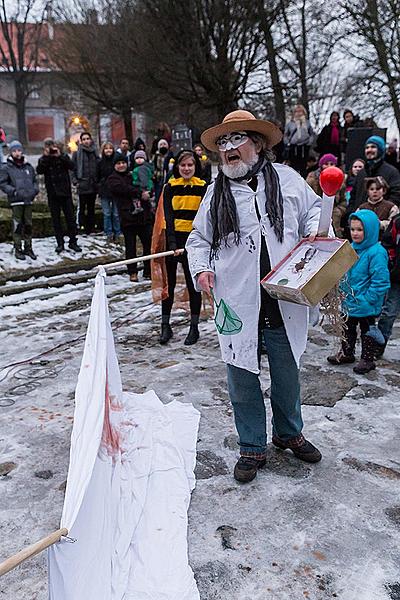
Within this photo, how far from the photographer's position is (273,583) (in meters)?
2.54

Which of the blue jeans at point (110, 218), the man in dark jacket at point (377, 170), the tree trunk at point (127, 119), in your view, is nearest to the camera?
the man in dark jacket at point (377, 170)

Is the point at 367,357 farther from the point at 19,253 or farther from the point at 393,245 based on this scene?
the point at 19,253

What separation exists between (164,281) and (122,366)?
3.90 feet

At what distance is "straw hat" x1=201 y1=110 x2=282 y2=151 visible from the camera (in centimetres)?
317

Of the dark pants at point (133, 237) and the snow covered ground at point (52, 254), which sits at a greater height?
the dark pants at point (133, 237)

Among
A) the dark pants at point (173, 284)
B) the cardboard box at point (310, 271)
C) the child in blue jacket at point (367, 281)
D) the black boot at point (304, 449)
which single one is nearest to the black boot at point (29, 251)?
the dark pants at point (173, 284)

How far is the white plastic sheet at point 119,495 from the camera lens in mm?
2217

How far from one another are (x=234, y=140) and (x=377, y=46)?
14.5m

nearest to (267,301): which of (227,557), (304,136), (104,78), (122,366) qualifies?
(227,557)

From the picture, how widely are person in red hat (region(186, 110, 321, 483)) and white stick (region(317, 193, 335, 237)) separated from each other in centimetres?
9

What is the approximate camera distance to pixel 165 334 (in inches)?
240

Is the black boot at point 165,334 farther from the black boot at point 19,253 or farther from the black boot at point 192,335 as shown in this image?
the black boot at point 19,253

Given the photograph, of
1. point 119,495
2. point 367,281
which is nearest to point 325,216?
point 119,495

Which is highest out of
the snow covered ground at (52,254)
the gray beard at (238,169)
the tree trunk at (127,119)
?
the tree trunk at (127,119)
